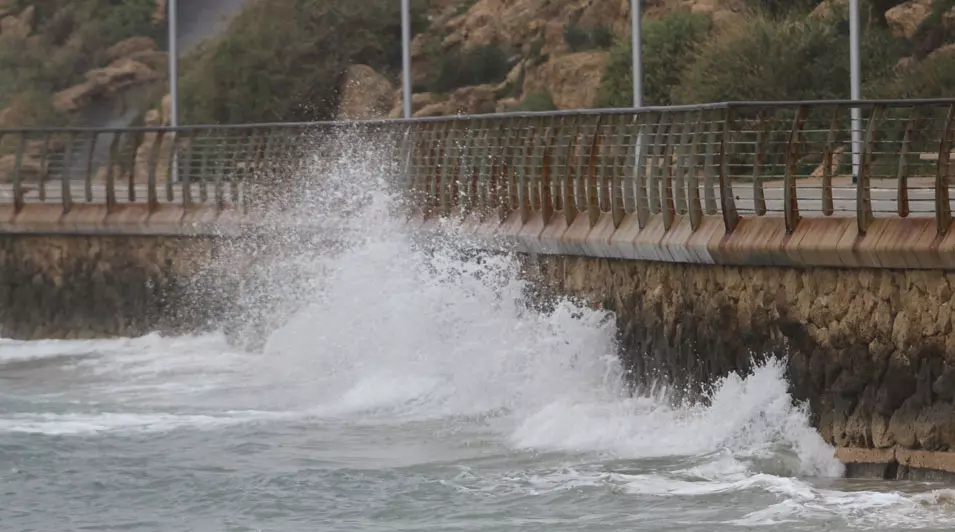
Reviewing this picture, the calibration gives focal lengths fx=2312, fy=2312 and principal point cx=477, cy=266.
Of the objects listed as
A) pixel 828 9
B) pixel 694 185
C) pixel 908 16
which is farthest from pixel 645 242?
pixel 828 9

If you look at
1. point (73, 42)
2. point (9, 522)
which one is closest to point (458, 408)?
point (9, 522)

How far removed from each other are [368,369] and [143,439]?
12.7 ft

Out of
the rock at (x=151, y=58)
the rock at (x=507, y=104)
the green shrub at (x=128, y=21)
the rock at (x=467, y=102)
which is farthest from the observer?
the green shrub at (x=128, y=21)

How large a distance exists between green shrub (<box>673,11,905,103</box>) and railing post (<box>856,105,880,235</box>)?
25863 mm

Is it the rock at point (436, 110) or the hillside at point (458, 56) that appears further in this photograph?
the rock at point (436, 110)

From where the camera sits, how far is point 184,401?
19.8 m

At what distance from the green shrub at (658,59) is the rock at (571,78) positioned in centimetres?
205

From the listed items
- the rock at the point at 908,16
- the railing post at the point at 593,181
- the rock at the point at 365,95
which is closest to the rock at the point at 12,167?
the rock at the point at 365,95

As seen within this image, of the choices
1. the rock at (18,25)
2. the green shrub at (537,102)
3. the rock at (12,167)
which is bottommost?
the rock at (12,167)

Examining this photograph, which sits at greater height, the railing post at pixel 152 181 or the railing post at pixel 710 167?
the railing post at pixel 710 167

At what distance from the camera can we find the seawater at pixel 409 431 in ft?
41.3

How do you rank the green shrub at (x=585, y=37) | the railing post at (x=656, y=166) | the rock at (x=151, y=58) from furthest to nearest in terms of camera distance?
the rock at (x=151, y=58), the green shrub at (x=585, y=37), the railing post at (x=656, y=166)

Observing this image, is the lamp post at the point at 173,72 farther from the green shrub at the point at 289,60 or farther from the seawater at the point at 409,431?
the green shrub at the point at 289,60

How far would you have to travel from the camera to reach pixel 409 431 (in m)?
16.7
